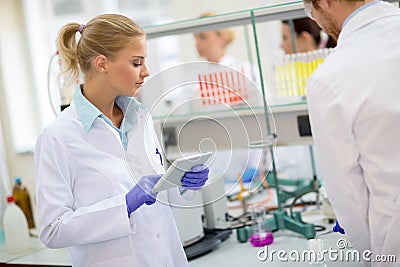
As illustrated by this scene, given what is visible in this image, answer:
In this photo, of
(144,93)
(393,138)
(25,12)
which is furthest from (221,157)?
(25,12)

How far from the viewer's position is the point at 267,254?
6.79 feet

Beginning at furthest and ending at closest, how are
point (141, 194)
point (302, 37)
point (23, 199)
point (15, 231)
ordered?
point (302, 37) < point (23, 199) < point (15, 231) < point (141, 194)

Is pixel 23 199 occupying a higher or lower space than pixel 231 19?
lower

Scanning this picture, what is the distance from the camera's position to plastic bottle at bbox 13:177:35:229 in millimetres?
2809

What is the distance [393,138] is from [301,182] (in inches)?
54.8

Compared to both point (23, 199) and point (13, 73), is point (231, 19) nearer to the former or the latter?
point (23, 199)

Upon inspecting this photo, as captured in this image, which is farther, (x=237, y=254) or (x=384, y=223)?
(x=237, y=254)

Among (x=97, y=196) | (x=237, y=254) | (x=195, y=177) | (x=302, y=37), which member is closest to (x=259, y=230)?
(x=237, y=254)

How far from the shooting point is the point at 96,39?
1.80 meters

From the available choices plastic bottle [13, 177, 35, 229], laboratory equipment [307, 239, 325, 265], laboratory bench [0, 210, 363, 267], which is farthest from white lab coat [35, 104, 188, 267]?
plastic bottle [13, 177, 35, 229]

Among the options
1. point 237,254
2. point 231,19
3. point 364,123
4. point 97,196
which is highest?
point 231,19

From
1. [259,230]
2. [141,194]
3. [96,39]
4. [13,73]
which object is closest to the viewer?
[141,194]

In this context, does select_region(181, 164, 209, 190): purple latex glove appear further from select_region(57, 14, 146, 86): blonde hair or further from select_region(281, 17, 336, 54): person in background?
select_region(281, 17, 336, 54): person in background

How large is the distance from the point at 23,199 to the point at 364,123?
1.84m
